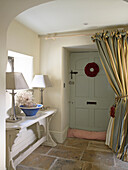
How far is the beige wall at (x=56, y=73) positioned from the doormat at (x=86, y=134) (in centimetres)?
35

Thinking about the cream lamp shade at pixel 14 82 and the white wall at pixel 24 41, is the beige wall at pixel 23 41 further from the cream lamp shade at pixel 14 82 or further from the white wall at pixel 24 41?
the cream lamp shade at pixel 14 82

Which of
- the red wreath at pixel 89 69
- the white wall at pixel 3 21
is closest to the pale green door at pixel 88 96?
the red wreath at pixel 89 69

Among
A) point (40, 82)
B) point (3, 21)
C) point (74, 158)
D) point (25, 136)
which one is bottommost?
point (74, 158)

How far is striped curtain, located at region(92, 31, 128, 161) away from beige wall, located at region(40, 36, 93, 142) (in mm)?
780

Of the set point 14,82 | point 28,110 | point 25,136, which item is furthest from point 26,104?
point 25,136

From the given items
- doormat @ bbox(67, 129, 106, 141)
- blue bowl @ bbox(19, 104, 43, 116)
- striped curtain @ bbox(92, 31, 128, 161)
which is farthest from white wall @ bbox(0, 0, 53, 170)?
doormat @ bbox(67, 129, 106, 141)

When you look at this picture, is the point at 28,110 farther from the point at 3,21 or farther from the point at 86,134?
the point at 86,134

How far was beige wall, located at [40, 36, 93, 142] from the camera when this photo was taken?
3.34 meters

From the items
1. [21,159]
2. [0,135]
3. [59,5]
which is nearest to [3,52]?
[0,135]

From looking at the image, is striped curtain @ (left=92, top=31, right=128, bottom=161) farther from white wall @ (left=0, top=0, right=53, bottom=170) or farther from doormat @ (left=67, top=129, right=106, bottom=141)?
white wall @ (left=0, top=0, right=53, bottom=170)

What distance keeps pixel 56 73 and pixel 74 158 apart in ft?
5.69

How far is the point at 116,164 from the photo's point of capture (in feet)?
8.26

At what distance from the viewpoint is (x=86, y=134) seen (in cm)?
368

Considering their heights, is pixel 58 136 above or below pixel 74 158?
above
